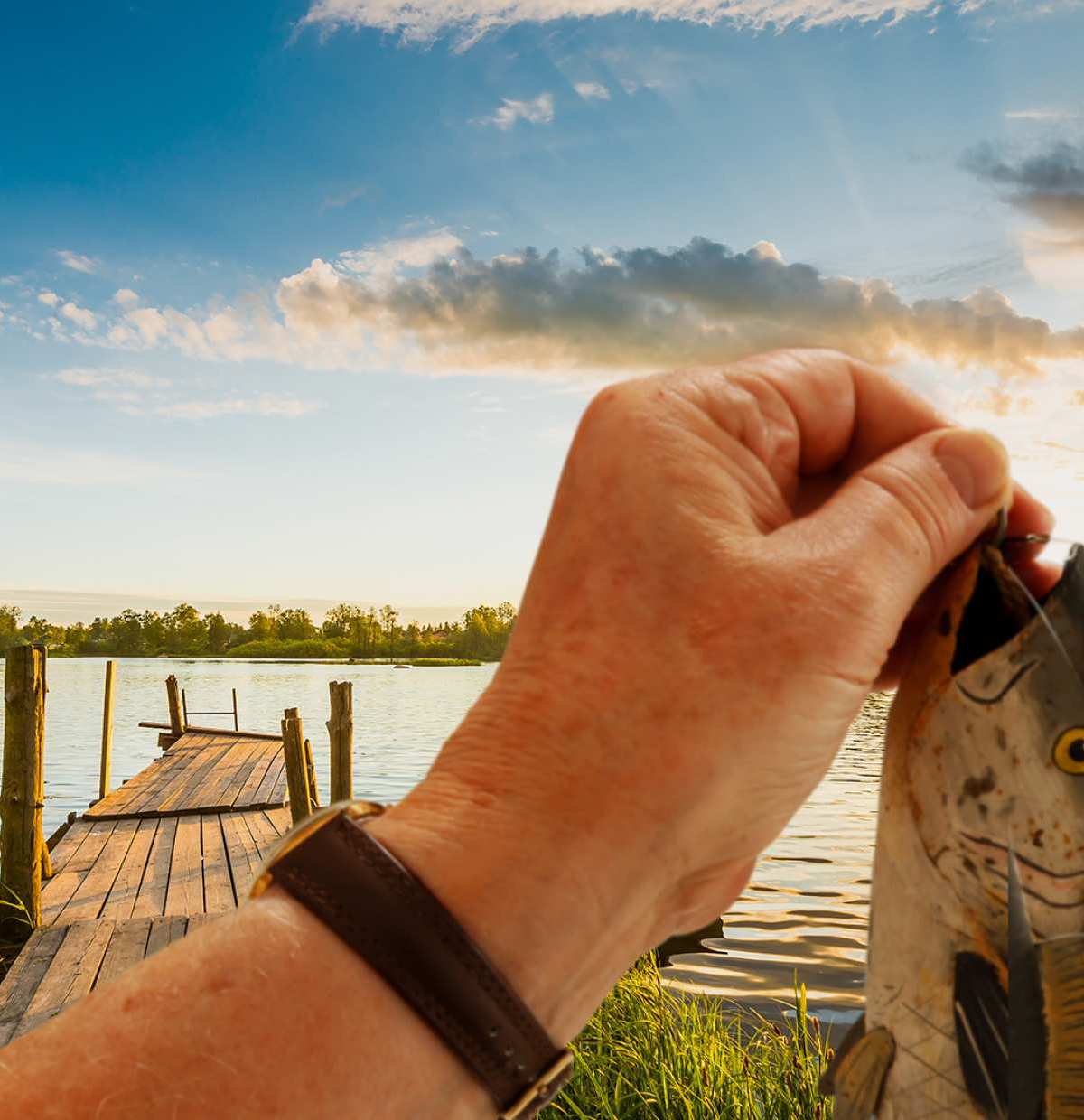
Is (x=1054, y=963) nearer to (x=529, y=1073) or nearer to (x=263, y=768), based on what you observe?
(x=529, y=1073)

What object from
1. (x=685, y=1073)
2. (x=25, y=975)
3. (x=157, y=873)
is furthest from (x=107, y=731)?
(x=685, y=1073)

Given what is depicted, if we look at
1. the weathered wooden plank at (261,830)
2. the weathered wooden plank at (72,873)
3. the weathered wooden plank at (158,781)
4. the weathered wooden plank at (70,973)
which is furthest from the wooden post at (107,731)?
the weathered wooden plank at (70,973)

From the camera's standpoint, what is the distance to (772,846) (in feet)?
45.8

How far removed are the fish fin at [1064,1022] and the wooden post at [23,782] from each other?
11.3 meters

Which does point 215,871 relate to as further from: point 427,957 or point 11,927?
point 427,957

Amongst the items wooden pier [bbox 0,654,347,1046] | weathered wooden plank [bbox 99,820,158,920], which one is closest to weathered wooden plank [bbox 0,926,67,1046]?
wooden pier [bbox 0,654,347,1046]

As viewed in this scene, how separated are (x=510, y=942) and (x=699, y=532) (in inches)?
19.7

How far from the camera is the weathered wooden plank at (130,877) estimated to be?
10414 millimetres

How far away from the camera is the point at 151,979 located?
96cm

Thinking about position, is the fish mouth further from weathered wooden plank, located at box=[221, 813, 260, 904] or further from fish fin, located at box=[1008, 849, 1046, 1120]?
weathered wooden plank, located at box=[221, 813, 260, 904]

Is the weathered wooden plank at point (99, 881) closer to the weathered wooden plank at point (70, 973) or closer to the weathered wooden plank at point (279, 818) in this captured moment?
the weathered wooden plank at point (70, 973)

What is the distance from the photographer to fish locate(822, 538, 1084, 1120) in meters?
1.14

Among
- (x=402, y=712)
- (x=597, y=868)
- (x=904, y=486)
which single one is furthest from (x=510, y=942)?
(x=402, y=712)

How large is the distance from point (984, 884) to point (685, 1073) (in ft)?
16.4
